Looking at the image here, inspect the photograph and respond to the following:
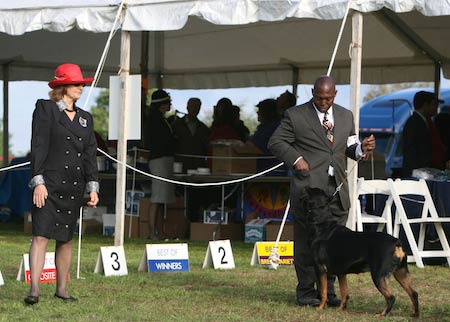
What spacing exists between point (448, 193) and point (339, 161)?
3896 mm

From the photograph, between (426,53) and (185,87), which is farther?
(185,87)

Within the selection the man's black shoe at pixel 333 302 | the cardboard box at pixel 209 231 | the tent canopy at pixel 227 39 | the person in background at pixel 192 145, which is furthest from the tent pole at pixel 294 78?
the man's black shoe at pixel 333 302

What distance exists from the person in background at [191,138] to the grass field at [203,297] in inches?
165

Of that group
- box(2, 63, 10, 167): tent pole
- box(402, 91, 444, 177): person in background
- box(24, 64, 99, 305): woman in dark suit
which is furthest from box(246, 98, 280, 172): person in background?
box(24, 64, 99, 305): woman in dark suit

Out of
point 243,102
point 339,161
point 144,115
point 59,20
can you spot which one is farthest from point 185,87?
point 243,102

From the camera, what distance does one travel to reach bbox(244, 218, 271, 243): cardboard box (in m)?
13.3

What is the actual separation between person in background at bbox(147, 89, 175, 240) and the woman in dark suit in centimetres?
653

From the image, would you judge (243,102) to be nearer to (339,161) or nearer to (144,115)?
(144,115)

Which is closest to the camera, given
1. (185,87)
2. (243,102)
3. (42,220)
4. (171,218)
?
(42,220)

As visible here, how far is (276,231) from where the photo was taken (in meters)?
13.2

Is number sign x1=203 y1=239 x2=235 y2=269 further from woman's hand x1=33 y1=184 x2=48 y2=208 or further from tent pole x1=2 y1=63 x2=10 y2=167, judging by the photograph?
tent pole x1=2 y1=63 x2=10 y2=167

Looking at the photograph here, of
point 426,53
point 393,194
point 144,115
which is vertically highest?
point 426,53

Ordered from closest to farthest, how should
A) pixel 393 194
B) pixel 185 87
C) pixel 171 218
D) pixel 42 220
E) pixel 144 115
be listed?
pixel 42 220, pixel 393 194, pixel 171 218, pixel 144 115, pixel 185 87

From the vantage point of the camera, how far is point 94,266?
32.5ft
